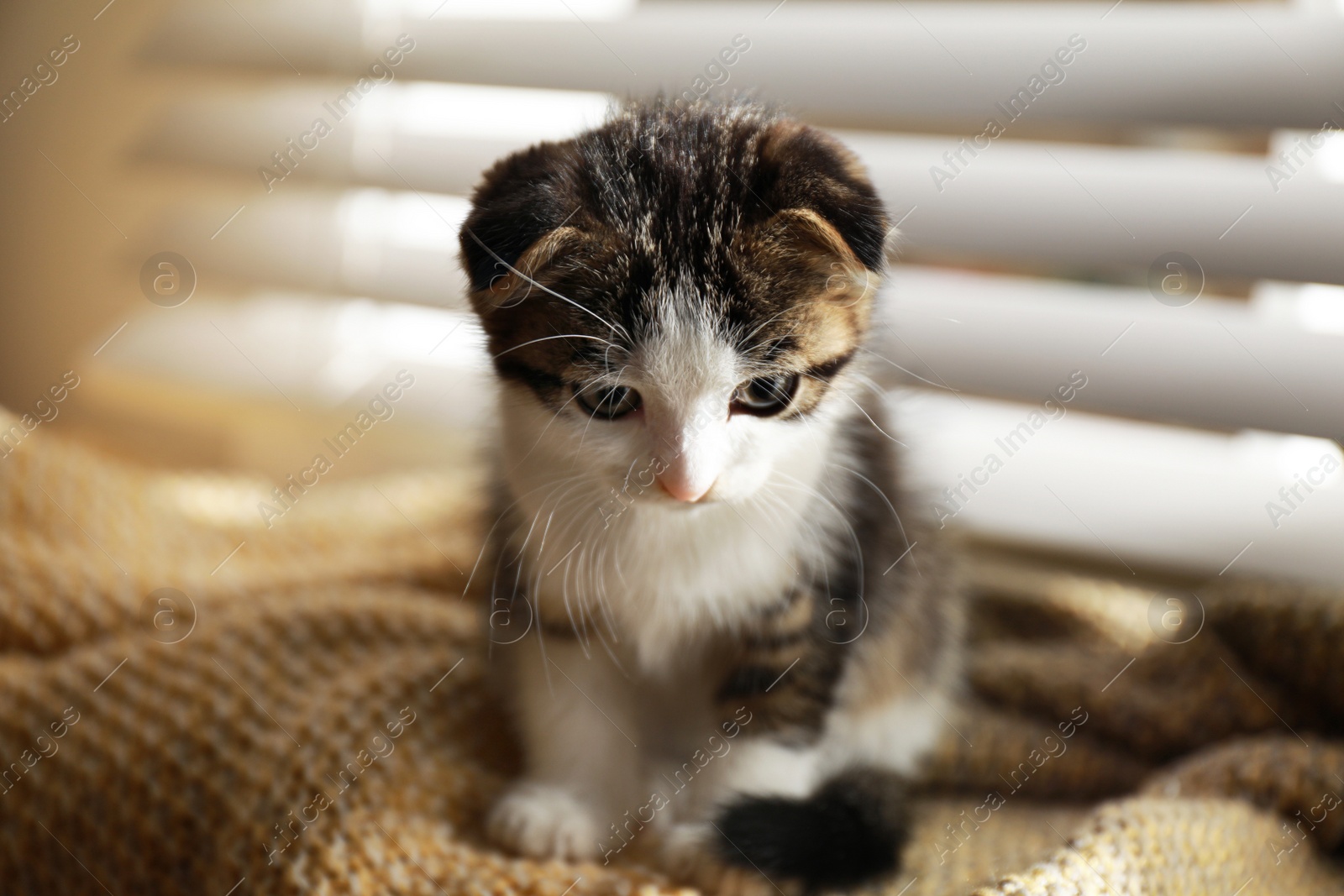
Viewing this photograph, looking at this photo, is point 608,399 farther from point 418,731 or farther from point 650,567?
point 418,731

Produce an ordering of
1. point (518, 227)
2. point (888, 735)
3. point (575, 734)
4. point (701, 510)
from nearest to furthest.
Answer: point (518, 227)
point (701, 510)
point (575, 734)
point (888, 735)

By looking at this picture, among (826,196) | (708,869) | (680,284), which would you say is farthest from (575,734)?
(826,196)

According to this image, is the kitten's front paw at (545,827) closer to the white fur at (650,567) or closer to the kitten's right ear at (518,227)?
the white fur at (650,567)

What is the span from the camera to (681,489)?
2.39 feet

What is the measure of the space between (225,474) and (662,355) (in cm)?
138

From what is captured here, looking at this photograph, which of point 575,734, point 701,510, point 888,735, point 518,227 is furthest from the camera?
point 888,735

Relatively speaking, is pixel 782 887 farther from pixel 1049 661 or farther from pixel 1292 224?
pixel 1292 224

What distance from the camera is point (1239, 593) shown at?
1.14m

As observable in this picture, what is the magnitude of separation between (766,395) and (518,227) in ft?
0.82

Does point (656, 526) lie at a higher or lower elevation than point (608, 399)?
lower

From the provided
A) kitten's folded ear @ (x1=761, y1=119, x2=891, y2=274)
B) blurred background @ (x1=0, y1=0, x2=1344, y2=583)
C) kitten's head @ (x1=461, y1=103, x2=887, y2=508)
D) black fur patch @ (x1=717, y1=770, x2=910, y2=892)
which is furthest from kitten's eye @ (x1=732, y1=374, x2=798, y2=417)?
black fur patch @ (x1=717, y1=770, x2=910, y2=892)

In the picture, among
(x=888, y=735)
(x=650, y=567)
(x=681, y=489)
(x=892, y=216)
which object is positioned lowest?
(x=888, y=735)

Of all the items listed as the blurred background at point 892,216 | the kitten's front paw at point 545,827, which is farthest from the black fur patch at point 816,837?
the blurred background at point 892,216

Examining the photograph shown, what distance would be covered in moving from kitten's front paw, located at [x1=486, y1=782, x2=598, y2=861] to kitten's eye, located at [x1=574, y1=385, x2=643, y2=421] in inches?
15.7
